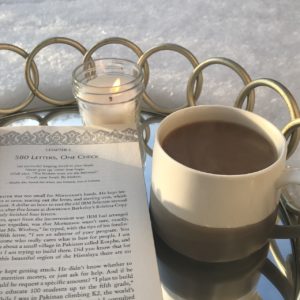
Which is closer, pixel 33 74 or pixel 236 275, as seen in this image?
pixel 236 275

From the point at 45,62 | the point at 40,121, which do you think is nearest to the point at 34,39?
the point at 45,62

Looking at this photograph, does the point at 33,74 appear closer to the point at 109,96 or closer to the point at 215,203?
the point at 109,96

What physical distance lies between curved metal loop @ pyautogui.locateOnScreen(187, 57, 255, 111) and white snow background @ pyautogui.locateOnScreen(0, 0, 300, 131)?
0.07 metres

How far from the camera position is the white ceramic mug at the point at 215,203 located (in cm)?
30

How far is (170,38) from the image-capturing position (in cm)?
74

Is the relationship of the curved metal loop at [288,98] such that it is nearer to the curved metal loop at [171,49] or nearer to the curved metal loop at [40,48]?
the curved metal loop at [171,49]

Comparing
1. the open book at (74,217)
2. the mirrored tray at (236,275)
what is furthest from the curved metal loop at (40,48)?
the mirrored tray at (236,275)

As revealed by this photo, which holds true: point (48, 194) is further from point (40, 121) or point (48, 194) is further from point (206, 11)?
point (206, 11)

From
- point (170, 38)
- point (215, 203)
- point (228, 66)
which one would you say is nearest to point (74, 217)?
point (215, 203)

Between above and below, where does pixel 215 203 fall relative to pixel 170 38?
above

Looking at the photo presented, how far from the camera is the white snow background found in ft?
1.94

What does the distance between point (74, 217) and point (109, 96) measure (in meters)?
0.13

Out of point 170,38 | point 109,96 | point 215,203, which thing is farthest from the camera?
point 170,38

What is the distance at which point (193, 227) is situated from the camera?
1.05ft
